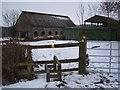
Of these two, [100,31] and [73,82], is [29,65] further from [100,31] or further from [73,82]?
[100,31]

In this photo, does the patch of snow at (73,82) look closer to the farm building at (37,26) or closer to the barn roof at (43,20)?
the farm building at (37,26)

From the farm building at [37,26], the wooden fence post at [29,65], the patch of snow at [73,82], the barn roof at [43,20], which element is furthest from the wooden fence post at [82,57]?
the barn roof at [43,20]

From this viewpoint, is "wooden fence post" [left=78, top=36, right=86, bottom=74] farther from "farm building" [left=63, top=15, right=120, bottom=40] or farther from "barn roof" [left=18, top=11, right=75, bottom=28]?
"barn roof" [left=18, top=11, right=75, bottom=28]

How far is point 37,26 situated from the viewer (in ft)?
116

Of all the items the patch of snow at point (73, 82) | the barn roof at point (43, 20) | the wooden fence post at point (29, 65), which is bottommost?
the patch of snow at point (73, 82)

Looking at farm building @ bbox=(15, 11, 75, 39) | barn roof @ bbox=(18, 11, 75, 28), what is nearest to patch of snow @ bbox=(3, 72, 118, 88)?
farm building @ bbox=(15, 11, 75, 39)

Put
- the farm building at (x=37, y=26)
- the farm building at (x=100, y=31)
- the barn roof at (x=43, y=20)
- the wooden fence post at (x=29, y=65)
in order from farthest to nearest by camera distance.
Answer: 1. the barn roof at (x=43, y=20)
2. the farm building at (x=37, y=26)
3. the farm building at (x=100, y=31)
4. the wooden fence post at (x=29, y=65)

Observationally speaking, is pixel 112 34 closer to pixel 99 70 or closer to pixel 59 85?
pixel 99 70

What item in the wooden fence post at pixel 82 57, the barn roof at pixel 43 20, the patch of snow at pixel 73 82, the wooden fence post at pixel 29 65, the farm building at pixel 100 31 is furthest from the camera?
the barn roof at pixel 43 20

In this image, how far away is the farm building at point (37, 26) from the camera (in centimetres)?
3521

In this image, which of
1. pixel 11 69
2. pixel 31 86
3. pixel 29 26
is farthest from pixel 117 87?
pixel 29 26

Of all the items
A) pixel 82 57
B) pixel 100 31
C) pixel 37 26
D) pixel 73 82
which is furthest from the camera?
pixel 37 26

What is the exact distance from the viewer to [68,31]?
31.8 meters

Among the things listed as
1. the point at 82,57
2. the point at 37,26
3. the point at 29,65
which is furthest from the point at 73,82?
the point at 37,26
